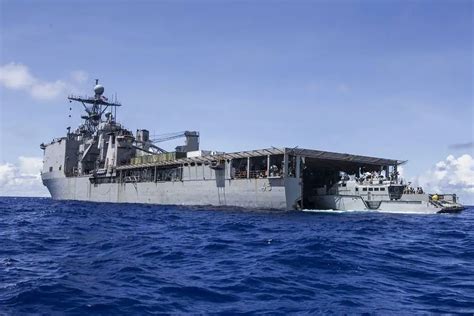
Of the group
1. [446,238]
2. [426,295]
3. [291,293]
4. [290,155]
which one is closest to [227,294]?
[291,293]

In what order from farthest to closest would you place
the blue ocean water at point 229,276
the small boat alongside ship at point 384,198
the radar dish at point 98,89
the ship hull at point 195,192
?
the radar dish at point 98,89 < the small boat alongside ship at point 384,198 < the ship hull at point 195,192 < the blue ocean water at point 229,276

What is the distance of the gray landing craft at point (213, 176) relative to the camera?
4412 centimetres

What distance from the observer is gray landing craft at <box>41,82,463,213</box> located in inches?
1737

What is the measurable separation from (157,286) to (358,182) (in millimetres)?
40638

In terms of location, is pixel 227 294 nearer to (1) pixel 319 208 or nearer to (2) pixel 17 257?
(2) pixel 17 257

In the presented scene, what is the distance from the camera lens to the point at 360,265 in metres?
12.6

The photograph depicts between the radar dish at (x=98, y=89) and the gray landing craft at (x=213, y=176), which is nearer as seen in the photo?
the gray landing craft at (x=213, y=176)

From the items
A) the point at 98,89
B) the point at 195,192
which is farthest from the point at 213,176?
the point at 98,89

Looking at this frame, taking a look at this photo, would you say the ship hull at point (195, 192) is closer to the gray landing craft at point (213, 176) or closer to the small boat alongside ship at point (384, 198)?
the gray landing craft at point (213, 176)

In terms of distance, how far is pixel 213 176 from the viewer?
4953 centimetres

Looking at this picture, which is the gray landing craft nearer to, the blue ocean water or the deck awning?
the deck awning

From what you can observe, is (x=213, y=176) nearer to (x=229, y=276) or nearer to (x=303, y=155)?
(x=303, y=155)

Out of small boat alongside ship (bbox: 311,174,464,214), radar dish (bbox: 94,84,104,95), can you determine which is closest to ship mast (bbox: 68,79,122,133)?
radar dish (bbox: 94,84,104,95)

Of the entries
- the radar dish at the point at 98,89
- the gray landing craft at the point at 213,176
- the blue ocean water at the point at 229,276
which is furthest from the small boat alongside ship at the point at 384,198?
the radar dish at the point at 98,89
